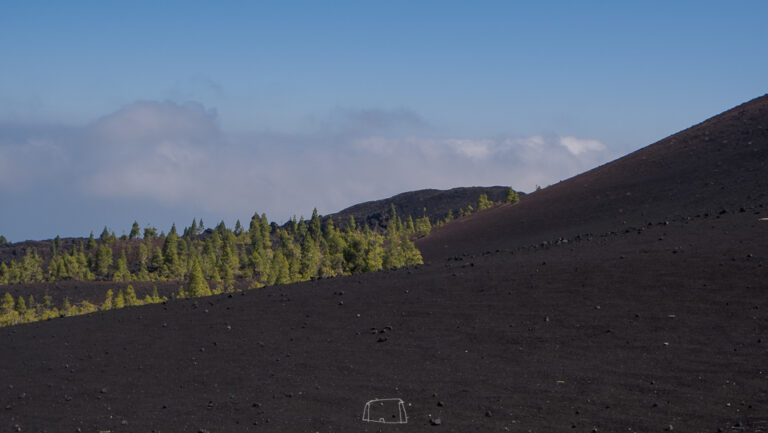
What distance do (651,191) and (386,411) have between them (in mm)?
45633

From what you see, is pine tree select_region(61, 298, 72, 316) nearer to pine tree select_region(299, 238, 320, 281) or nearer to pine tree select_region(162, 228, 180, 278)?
pine tree select_region(162, 228, 180, 278)

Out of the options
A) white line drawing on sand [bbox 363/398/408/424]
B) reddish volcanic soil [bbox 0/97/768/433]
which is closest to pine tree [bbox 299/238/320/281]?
reddish volcanic soil [bbox 0/97/768/433]

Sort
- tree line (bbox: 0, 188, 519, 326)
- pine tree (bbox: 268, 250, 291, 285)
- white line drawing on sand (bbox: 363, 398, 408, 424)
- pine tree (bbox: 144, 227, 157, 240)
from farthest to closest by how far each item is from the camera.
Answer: pine tree (bbox: 144, 227, 157, 240) → pine tree (bbox: 268, 250, 291, 285) → tree line (bbox: 0, 188, 519, 326) → white line drawing on sand (bbox: 363, 398, 408, 424)

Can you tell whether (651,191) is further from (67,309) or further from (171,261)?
(171,261)

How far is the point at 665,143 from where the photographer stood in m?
73.7

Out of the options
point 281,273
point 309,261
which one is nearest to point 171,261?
point 309,261

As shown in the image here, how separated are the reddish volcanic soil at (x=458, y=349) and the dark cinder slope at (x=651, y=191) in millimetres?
14614

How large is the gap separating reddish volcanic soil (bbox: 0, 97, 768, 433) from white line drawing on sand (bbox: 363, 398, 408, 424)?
195 mm

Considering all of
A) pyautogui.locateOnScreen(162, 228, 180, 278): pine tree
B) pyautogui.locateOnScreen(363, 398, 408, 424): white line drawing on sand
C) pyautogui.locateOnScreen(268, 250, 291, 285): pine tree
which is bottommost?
pyautogui.locateOnScreen(363, 398, 408, 424): white line drawing on sand

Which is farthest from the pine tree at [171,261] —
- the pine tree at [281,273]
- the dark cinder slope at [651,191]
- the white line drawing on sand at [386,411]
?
the white line drawing on sand at [386,411]

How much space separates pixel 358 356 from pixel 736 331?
10.1 meters

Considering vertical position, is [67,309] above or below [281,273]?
above

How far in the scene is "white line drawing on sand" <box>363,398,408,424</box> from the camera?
15.1 meters

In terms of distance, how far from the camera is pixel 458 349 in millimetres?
19531
